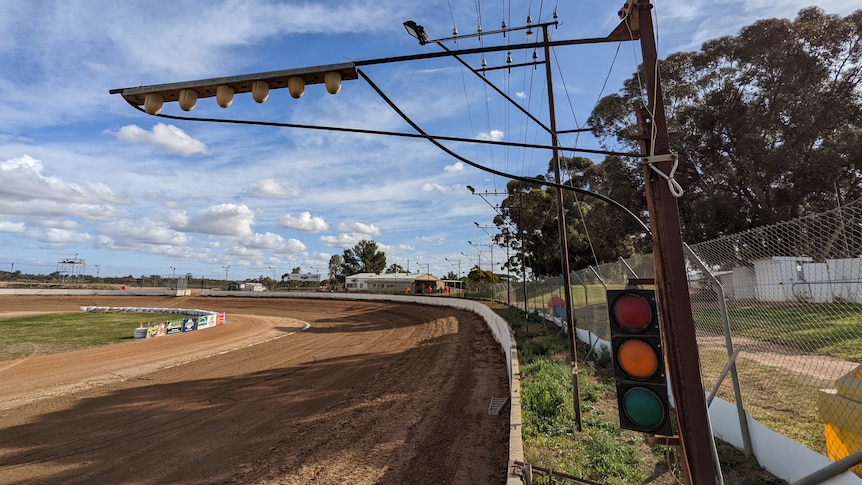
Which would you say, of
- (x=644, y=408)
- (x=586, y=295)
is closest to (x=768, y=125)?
(x=586, y=295)

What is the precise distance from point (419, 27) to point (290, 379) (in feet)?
39.0

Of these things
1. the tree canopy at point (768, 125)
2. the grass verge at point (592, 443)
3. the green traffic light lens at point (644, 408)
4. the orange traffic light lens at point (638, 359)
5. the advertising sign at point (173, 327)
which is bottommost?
the grass verge at point (592, 443)

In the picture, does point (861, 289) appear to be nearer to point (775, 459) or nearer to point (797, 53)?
point (775, 459)

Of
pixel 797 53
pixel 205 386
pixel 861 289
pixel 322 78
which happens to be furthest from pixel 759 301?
pixel 797 53

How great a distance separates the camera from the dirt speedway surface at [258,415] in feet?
21.8

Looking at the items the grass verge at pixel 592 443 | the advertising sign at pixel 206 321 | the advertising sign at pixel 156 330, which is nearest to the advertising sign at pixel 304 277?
the advertising sign at pixel 206 321

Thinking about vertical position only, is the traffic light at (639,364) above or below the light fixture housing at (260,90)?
below

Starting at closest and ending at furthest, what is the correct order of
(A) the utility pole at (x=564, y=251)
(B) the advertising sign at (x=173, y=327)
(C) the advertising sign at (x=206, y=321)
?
1. (A) the utility pole at (x=564, y=251)
2. (B) the advertising sign at (x=173, y=327)
3. (C) the advertising sign at (x=206, y=321)

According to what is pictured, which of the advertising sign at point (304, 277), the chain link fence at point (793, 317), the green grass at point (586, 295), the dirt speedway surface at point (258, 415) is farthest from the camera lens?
the advertising sign at point (304, 277)

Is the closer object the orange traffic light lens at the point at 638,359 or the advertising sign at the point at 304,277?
the orange traffic light lens at the point at 638,359

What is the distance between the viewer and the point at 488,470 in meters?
6.34

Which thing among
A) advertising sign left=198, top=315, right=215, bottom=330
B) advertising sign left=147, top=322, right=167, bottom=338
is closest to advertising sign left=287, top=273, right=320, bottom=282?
advertising sign left=198, top=315, right=215, bottom=330

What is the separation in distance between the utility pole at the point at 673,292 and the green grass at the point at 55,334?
2493 cm

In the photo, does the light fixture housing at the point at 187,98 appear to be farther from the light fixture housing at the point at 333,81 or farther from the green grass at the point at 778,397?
the green grass at the point at 778,397
